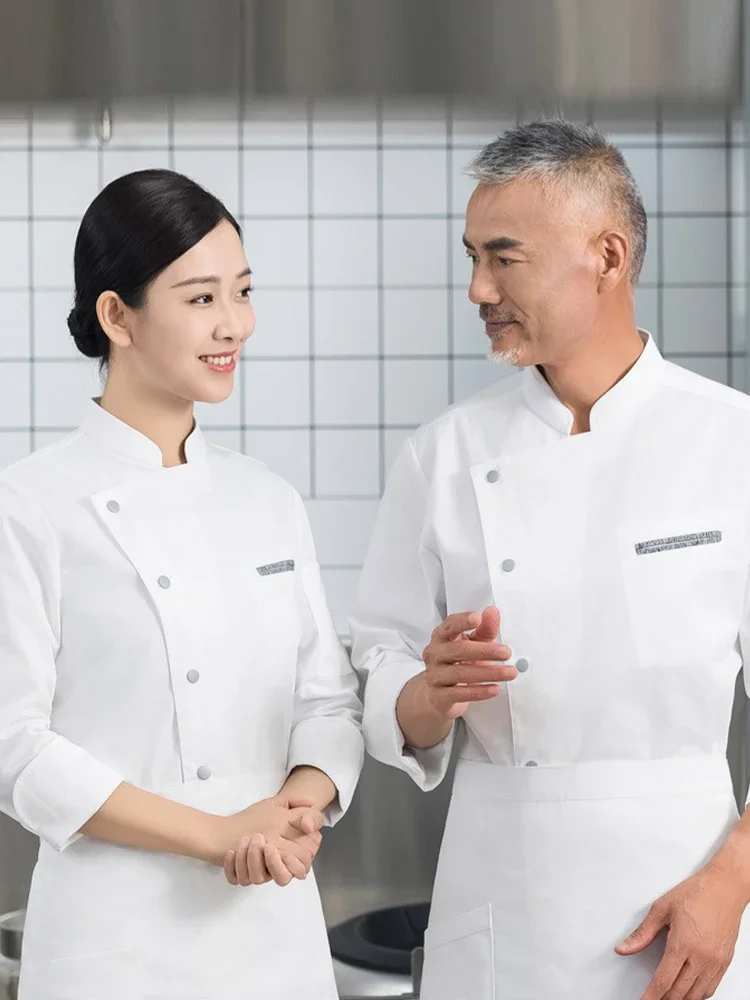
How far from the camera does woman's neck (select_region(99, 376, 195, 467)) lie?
143 cm

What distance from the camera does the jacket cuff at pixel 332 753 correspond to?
4.57ft

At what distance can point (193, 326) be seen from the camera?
138 centimetres

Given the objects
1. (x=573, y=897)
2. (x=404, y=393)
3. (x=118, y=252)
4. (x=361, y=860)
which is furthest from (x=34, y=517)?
(x=404, y=393)

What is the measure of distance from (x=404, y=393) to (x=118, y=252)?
4.45 ft

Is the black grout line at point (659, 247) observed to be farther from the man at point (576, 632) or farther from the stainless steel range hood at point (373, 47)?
the man at point (576, 632)

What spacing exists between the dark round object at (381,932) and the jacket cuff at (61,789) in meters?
1.06

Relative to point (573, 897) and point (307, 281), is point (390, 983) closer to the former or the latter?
point (573, 897)

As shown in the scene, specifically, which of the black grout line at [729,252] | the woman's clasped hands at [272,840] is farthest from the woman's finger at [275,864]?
the black grout line at [729,252]

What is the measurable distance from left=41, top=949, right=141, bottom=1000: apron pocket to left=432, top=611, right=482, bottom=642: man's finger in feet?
1.52

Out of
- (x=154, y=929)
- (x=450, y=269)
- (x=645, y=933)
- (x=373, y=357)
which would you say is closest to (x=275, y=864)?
(x=154, y=929)

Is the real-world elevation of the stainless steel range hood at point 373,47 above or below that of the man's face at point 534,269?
above

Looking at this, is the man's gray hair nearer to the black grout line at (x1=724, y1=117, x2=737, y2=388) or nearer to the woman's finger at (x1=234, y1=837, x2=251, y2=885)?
the woman's finger at (x1=234, y1=837, x2=251, y2=885)

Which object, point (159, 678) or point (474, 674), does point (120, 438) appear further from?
point (474, 674)

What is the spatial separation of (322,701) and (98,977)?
0.38 meters
